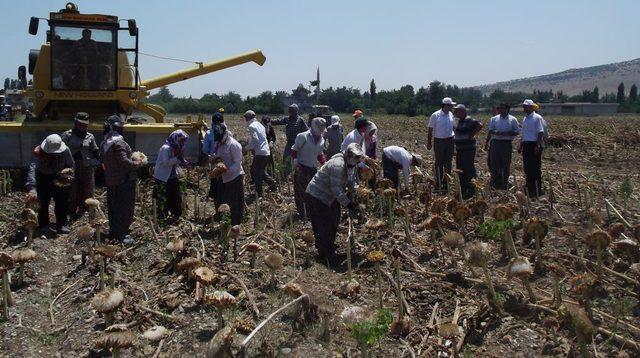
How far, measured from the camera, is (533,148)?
33.1 ft

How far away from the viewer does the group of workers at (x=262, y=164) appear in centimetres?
686

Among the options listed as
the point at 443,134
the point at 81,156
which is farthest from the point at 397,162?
the point at 81,156

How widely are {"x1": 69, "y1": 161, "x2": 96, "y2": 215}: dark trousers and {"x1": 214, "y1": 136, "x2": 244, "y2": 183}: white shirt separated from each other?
193cm

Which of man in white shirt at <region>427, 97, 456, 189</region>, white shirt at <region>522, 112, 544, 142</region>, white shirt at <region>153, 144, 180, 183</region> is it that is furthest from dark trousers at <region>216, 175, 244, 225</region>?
white shirt at <region>522, 112, 544, 142</region>

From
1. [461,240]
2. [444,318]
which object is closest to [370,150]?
Result: [461,240]

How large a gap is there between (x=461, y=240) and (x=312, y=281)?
1.46m

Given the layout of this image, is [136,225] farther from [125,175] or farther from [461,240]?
[461,240]

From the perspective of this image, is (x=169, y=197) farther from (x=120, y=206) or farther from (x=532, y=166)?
(x=532, y=166)

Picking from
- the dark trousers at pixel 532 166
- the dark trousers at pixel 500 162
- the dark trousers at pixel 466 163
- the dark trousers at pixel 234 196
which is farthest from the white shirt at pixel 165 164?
the dark trousers at pixel 532 166

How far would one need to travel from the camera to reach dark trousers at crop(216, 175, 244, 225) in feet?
26.0

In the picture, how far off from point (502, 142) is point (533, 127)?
527 millimetres

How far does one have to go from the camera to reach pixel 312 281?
612 centimetres

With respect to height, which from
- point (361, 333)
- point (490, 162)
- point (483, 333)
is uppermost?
point (490, 162)

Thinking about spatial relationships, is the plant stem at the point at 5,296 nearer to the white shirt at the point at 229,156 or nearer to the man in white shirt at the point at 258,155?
the white shirt at the point at 229,156
